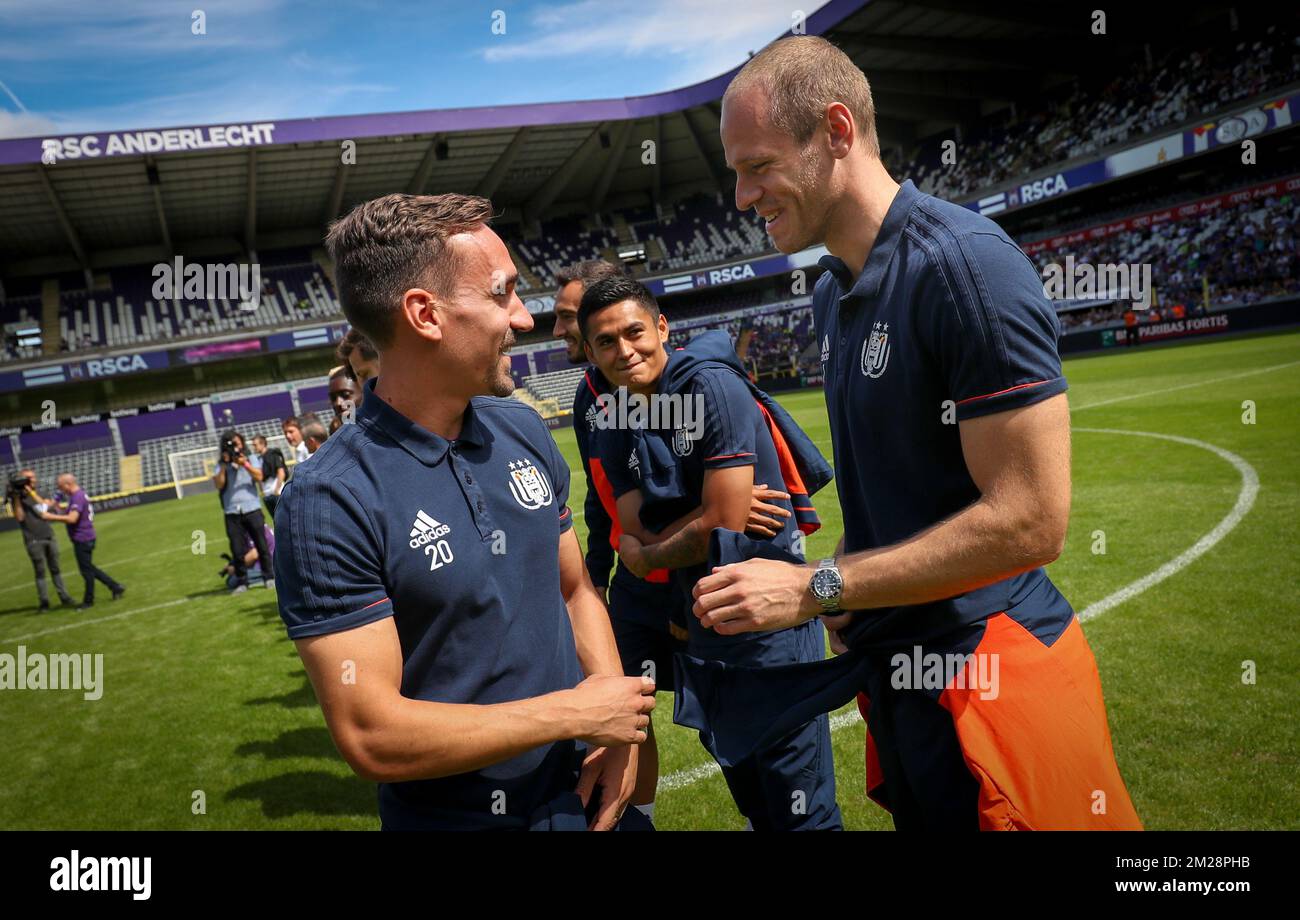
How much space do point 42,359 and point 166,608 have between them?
126 feet

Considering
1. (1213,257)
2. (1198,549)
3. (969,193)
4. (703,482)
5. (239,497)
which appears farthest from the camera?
(969,193)

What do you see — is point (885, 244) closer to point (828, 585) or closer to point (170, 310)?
point (828, 585)

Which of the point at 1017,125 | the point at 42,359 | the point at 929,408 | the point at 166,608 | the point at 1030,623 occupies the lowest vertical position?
the point at 166,608

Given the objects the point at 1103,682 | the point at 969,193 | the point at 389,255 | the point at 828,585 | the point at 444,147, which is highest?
the point at 444,147

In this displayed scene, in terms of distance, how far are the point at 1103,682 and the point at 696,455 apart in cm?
332

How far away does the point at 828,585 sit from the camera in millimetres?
1834

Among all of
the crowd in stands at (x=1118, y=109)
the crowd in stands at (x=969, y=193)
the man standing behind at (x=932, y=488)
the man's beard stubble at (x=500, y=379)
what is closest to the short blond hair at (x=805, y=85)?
the man standing behind at (x=932, y=488)

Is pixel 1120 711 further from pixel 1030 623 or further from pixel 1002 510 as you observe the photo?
pixel 1002 510

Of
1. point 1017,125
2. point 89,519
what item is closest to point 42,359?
point 89,519

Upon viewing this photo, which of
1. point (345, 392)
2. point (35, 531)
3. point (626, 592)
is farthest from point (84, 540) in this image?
point (626, 592)

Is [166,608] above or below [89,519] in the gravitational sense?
below

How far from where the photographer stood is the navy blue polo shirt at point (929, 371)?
1.66m

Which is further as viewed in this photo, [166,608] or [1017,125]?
[1017,125]
